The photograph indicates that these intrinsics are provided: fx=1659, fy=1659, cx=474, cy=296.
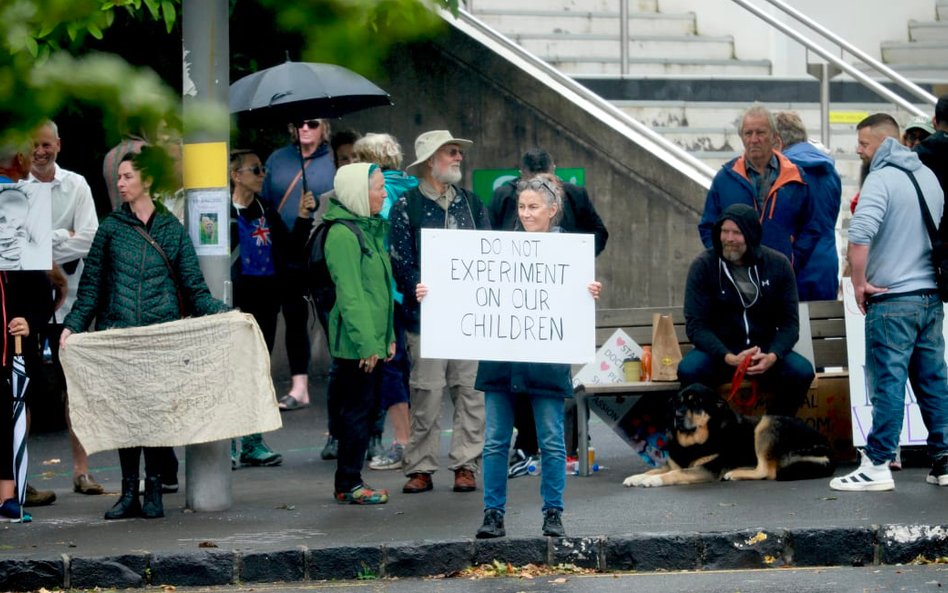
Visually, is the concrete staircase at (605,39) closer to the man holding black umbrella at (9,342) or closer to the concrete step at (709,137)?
the concrete step at (709,137)

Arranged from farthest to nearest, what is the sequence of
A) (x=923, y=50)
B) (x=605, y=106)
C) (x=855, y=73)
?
(x=923, y=50)
(x=605, y=106)
(x=855, y=73)

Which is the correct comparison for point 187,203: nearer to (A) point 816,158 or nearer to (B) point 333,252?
(B) point 333,252

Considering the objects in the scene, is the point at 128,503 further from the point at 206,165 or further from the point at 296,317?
the point at 296,317

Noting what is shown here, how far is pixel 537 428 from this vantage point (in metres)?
7.79

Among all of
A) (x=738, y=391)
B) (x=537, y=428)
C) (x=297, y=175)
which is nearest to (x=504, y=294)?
(x=537, y=428)

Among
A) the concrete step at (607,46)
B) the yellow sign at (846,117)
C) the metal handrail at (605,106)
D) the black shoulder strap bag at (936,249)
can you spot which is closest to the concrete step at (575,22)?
the concrete step at (607,46)

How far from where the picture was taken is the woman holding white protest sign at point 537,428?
304 inches

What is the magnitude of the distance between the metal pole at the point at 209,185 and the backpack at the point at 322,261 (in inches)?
18.0

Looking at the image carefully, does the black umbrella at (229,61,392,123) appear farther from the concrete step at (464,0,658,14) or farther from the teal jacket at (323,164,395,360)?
the concrete step at (464,0,658,14)

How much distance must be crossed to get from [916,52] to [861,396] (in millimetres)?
8955

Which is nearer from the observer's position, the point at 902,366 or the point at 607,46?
the point at 902,366

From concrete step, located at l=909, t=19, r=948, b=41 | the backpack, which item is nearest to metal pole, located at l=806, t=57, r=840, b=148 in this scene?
concrete step, located at l=909, t=19, r=948, b=41

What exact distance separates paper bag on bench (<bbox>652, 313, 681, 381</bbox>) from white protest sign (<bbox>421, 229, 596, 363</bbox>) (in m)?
2.01

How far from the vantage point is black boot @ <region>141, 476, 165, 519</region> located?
8688mm
